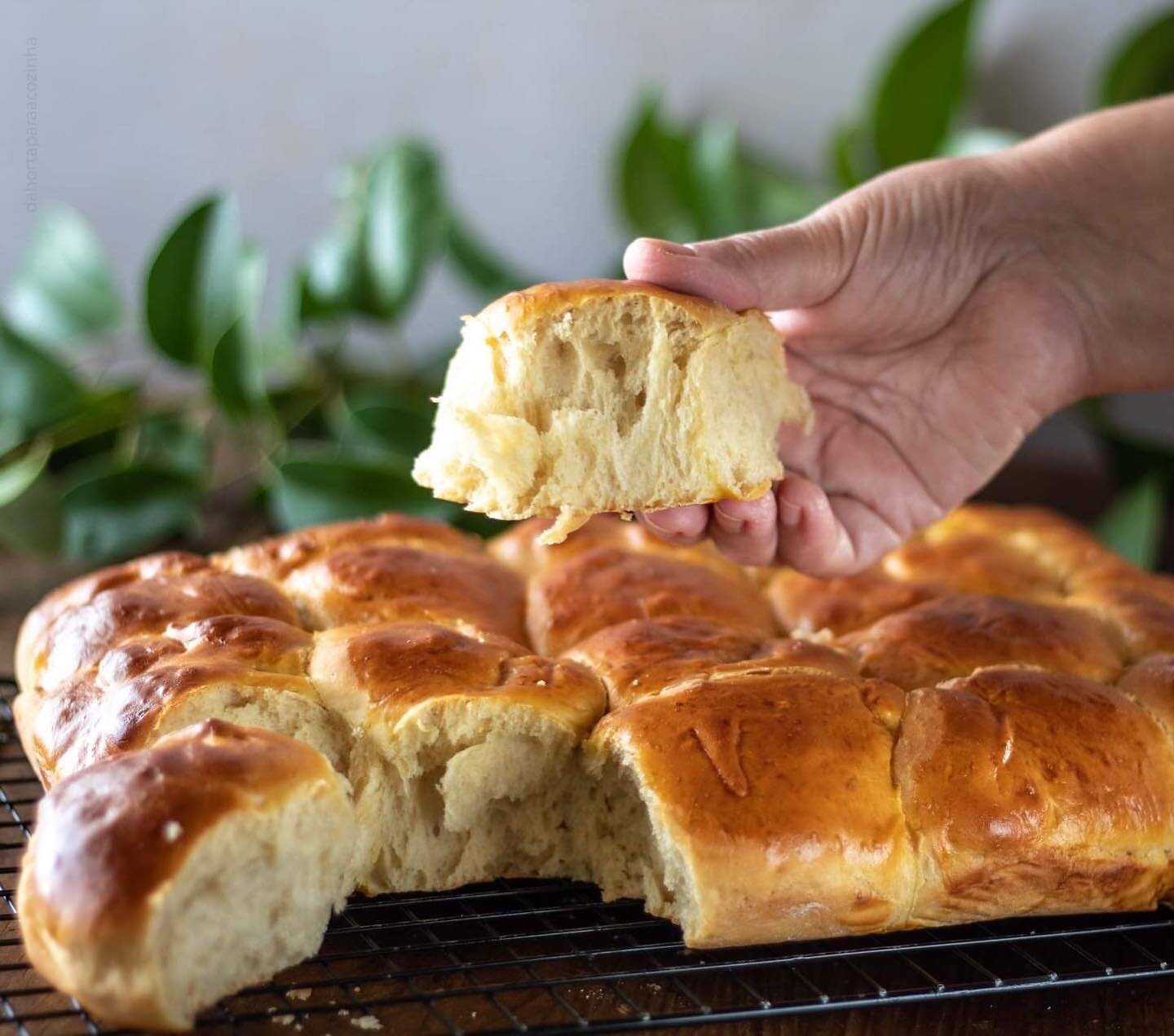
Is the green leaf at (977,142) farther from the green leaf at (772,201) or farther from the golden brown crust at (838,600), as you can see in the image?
the golden brown crust at (838,600)

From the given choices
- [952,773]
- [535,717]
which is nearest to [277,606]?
[535,717]

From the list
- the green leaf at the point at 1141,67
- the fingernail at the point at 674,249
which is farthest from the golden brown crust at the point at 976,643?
the green leaf at the point at 1141,67

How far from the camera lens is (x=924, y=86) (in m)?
5.12

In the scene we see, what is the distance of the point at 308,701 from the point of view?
2545 mm

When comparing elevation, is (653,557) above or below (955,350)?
below

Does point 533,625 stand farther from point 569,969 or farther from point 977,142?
point 977,142

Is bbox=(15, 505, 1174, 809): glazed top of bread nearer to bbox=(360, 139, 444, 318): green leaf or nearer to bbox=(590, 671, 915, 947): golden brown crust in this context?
bbox=(590, 671, 915, 947): golden brown crust

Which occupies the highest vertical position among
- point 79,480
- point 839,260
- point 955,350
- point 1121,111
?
point 1121,111

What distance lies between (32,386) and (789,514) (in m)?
2.91

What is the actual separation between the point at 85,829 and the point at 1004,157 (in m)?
2.62

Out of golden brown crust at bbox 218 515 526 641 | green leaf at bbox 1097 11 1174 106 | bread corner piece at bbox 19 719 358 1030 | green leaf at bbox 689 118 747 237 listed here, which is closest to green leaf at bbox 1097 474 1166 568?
green leaf at bbox 1097 11 1174 106

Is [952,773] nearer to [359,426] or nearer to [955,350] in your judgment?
[955,350]

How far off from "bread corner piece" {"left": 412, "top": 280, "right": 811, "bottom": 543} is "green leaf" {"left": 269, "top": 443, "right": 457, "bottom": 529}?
1.58 m

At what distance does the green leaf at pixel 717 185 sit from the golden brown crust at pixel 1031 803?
3016 millimetres
